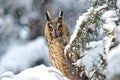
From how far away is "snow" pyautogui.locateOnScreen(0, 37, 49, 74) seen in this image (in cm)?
876

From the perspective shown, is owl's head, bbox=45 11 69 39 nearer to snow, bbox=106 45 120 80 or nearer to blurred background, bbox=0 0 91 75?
blurred background, bbox=0 0 91 75

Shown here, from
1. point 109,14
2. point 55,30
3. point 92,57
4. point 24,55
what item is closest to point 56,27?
point 55,30

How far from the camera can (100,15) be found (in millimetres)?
3168

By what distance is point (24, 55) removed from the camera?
352 inches

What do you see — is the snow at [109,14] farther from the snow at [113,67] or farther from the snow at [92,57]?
the snow at [113,67]

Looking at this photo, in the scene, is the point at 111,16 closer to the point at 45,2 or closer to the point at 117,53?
the point at 117,53

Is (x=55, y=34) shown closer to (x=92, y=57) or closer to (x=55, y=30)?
(x=55, y=30)

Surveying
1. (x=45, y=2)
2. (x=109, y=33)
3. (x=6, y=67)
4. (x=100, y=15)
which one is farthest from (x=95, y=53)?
(x=6, y=67)

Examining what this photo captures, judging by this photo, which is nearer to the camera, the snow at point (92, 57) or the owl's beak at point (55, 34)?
the snow at point (92, 57)

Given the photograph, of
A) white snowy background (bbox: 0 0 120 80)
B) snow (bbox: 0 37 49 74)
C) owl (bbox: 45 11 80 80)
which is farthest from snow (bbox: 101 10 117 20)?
snow (bbox: 0 37 49 74)

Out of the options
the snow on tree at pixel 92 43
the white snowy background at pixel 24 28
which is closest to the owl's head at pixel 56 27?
the white snowy background at pixel 24 28

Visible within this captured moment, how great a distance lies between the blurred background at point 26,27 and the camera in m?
8.11

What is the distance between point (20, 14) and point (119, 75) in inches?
258

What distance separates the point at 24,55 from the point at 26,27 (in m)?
0.53
